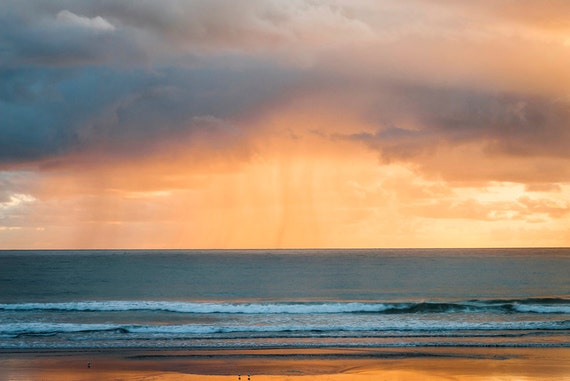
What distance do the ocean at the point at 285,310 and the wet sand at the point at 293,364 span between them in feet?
5.94

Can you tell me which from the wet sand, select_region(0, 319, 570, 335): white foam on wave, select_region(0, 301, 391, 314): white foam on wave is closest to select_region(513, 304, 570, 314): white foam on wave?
select_region(0, 301, 391, 314): white foam on wave

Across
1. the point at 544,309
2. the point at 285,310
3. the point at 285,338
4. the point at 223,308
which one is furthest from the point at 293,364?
the point at 544,309

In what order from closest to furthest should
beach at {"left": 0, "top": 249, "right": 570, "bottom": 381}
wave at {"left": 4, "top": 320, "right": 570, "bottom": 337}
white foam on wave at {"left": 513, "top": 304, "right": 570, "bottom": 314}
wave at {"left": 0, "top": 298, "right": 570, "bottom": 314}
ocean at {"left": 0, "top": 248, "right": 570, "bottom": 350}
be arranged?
beach at {"left": 0, "top": 249, "right": 570, "bottom": 381} < ocean at {"left": 0, "top": 248, "right": 570, "bottom": 350} < wave at {"left": 4, "top": 320, "right": 570, "bottom": 337} < white foam on wave at {"left": 513, "top": 304, "right": 570, "bottom": 314} < wave at {"left": 0, "top": 298, "right": 570, "bottom": 314}

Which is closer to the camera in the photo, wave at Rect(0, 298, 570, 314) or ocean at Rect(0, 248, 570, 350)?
ocean at Rect(0, 248, 570, 350)

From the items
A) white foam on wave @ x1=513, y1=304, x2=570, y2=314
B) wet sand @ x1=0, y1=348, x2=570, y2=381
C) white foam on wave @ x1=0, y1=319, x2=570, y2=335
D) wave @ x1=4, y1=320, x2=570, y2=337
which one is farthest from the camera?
white foam on wave @ x1=513, y1=304, x2=570, y2=314

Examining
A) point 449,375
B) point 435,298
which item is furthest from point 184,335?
point 435,298

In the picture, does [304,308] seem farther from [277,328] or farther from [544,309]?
[544,309]

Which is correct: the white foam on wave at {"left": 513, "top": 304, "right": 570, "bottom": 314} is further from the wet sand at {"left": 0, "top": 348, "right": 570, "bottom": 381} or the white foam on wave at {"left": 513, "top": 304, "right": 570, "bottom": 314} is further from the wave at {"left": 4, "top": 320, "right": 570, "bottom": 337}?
the wet sand at {"left": 0, "top": 348, "right": 570, "bottom": 381}

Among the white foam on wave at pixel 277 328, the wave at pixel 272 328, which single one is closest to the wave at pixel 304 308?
the white foam on wave at pixel 277 328

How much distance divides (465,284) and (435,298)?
16.6m

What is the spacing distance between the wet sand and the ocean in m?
1.81

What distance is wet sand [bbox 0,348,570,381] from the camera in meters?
23.1

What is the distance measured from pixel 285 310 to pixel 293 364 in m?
24.2

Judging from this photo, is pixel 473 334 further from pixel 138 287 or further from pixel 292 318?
pixel 138 287
